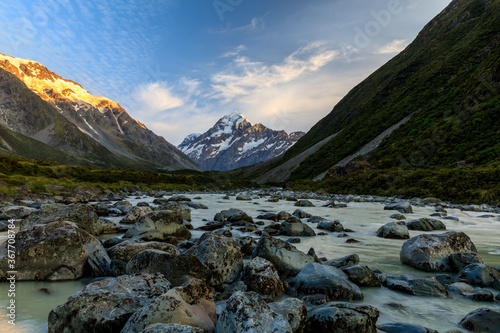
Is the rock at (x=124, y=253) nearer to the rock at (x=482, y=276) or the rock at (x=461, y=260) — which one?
the rock at (x=482, y=276)

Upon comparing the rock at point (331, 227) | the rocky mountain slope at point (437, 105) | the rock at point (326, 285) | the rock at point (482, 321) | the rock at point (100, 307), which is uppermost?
the rocky mountain slope at point (437, 105)

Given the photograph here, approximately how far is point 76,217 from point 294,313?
8838mm

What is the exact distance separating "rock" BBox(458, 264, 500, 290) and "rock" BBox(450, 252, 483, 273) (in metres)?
0.49

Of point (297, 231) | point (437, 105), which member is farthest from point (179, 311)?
point (437, 105)

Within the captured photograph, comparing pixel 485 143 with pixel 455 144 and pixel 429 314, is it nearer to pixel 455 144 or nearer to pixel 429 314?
pixel 455 144

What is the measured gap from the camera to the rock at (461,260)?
580 centimetres

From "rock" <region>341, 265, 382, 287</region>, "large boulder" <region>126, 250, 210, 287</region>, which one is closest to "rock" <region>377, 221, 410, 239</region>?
"rock" <region>341, 265, 382, 287</region>

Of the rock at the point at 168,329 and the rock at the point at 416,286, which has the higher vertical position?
the rock at the point at 168,329

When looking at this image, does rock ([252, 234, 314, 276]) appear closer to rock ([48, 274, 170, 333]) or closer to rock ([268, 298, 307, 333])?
rock ([268, 298, 307, 333])

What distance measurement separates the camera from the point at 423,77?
247 ft

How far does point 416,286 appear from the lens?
16.0ft

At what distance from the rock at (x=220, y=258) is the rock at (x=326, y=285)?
1346 millimetres

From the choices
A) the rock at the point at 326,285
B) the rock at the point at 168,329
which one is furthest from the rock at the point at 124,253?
the rock at the point at 168,329

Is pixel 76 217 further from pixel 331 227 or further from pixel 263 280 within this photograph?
pixel 331 227
